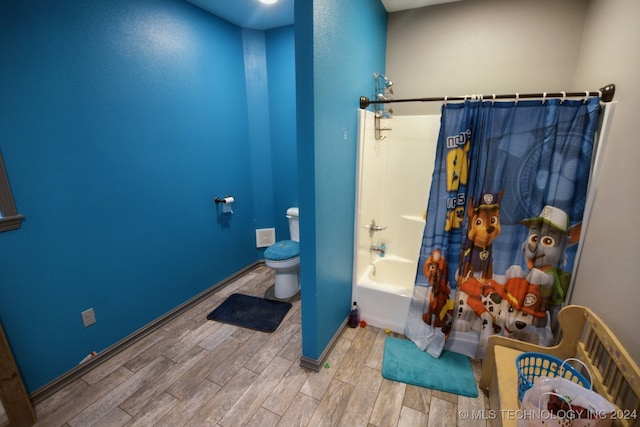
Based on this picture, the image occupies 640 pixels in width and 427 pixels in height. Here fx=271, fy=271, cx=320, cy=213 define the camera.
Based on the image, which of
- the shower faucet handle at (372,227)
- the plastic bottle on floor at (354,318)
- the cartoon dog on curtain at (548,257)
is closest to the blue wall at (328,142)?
the plastic bottle on floor at (354,318)

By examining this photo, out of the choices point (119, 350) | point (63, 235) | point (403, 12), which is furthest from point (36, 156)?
point (403, 12)

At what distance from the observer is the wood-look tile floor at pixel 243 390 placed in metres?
1.48

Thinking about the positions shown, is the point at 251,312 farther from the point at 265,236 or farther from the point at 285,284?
the point at 265,236

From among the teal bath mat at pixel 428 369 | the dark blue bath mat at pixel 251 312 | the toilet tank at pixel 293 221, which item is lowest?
the teal bath mat at pixel 428 369

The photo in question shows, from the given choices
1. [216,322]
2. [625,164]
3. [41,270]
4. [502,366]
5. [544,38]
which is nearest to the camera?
[625,164]

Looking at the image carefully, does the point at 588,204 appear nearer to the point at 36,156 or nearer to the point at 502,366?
the point at 502,366

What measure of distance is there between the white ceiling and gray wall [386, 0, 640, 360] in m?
0.12

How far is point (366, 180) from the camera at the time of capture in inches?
86.0

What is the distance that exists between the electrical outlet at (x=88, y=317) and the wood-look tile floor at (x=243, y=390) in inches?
12.7

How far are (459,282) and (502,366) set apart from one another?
0.58m

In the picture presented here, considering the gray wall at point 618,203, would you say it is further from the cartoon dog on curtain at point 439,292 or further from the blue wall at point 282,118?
the blue wall at point 282,118

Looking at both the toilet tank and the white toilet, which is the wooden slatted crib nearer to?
the white toilet

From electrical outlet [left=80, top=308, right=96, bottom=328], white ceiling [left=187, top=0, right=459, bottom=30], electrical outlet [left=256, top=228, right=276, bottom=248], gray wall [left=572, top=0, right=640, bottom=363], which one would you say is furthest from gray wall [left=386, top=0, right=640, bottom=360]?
electrical outlet [left=80, top=308, right=96, bottom=328]

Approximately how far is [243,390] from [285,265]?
106 centimetres
